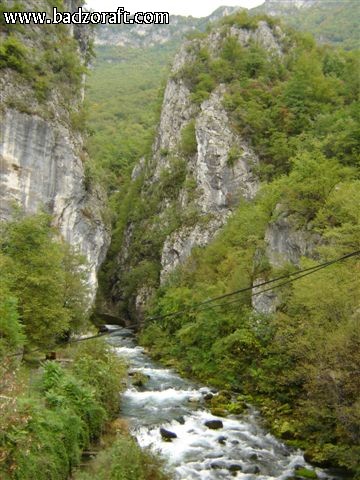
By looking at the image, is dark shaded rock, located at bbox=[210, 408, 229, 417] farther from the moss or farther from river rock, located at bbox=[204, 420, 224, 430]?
the moss

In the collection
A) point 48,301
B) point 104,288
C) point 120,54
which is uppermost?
point 120,54

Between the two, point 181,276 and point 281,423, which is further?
point 181,276

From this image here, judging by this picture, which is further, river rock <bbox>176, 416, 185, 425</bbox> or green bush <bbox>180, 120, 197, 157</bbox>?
green bush <bbox>180, 120, 197, 157</bbox>

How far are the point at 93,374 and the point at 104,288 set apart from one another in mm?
39832

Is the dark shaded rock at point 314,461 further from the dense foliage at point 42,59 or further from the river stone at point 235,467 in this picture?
the dense foliage at point 42,59

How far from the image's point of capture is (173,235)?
1641 inches

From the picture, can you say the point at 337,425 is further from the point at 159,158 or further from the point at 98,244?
the point at 159,158

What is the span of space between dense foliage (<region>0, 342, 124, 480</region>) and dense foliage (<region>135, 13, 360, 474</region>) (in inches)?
249

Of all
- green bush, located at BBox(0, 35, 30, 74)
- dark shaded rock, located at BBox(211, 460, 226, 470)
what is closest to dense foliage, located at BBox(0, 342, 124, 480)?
dark shaded rock, located at BBox(211, 460, 226, 470)

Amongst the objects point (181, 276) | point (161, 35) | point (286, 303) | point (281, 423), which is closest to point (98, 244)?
point (181, 276)

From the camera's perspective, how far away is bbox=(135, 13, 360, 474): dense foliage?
1350cm

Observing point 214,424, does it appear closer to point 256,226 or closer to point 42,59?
point 256,226

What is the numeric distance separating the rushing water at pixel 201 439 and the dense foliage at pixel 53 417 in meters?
1.60

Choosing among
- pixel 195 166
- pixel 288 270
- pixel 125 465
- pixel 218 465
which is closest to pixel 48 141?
pixel 195 166
